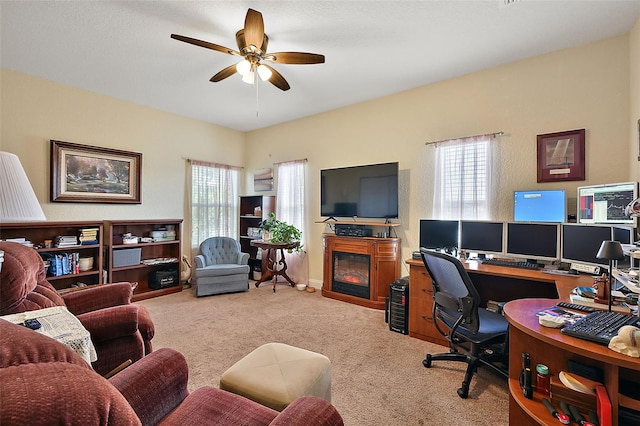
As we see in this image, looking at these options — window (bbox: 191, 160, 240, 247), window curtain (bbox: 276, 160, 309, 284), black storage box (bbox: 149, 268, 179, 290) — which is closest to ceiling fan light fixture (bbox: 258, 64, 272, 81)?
window curtain (bbox: 276, 160, 309, 284)

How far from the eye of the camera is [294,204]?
4898 mm

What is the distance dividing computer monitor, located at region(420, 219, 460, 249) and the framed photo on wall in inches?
37.6

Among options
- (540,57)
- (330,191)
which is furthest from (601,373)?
(330,191)

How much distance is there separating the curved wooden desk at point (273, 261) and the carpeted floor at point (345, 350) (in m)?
0.48

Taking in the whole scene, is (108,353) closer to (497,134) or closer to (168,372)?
(168,372)

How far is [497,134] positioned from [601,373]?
2.47 m

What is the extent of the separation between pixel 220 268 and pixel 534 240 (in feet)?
12.6

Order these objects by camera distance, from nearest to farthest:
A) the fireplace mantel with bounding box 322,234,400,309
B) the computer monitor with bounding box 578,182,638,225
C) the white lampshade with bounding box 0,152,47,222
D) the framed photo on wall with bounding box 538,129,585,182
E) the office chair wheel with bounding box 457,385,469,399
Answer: the white lampshade with bounding box 0,152,47,222, the office chair wheel with bounding box 457,385,469,399, the computer monitor with bounding box 578,182,638,225, the framed photo on wall with bounding box 538,129,585,182, the fireplace mantel with bounding box 322,234,400,309

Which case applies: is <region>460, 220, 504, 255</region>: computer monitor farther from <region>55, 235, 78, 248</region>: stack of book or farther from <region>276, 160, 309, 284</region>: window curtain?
<region>55, 235, 78, 248</region>: stack of book

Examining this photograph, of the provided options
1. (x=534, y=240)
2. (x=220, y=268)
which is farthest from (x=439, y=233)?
(x=220, y=268)

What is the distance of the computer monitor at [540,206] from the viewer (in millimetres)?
2538

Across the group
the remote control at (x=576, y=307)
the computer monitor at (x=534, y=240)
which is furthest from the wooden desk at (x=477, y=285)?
the remote control at (x=576, y=307)

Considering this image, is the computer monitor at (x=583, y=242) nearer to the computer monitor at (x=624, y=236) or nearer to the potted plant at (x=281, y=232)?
the computer monitor at (x=624, y=236)

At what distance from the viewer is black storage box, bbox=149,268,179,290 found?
13.9ft
